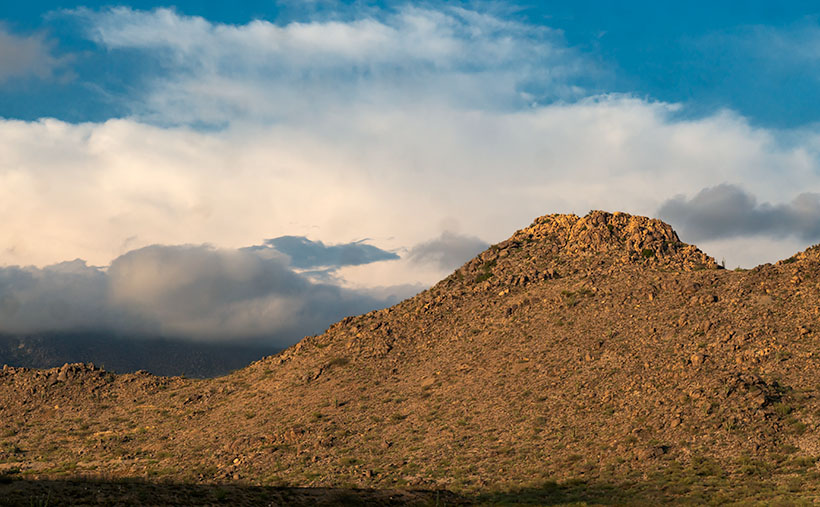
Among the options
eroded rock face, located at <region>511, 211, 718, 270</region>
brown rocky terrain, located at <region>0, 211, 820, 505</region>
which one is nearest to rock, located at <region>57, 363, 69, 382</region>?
brown rocky terrain, located at <region>0, 211, 820, 505</region>

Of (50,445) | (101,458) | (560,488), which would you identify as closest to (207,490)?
(560,488)

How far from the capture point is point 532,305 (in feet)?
263

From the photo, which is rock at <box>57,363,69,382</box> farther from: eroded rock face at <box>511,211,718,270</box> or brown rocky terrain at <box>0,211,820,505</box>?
eroded rock face at <box>511,211,718,270</box>

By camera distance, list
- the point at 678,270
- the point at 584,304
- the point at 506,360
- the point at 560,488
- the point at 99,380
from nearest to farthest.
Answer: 1. the point at 560,488
2. the point at 506,360
3. the point at 584,304
4. the point at 678,270
5. the point at 99,380

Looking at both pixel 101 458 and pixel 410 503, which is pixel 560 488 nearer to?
pixel 410 503

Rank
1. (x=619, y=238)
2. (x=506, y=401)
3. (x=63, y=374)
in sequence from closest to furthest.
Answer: (x=506, y=401), (x=63, y=374), (x=619, y=238)

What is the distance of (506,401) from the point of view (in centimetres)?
6053

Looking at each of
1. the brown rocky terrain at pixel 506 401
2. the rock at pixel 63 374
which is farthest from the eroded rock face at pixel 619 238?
the rock at pixel 63 374

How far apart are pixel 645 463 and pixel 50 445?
63.7 metres

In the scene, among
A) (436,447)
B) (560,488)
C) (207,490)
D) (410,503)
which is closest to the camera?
(207,490)

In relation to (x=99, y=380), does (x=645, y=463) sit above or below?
below

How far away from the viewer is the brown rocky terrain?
42.6m

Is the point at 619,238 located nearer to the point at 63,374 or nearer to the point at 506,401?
the point at 506,401

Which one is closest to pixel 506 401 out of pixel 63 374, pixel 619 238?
pixel 619 238
